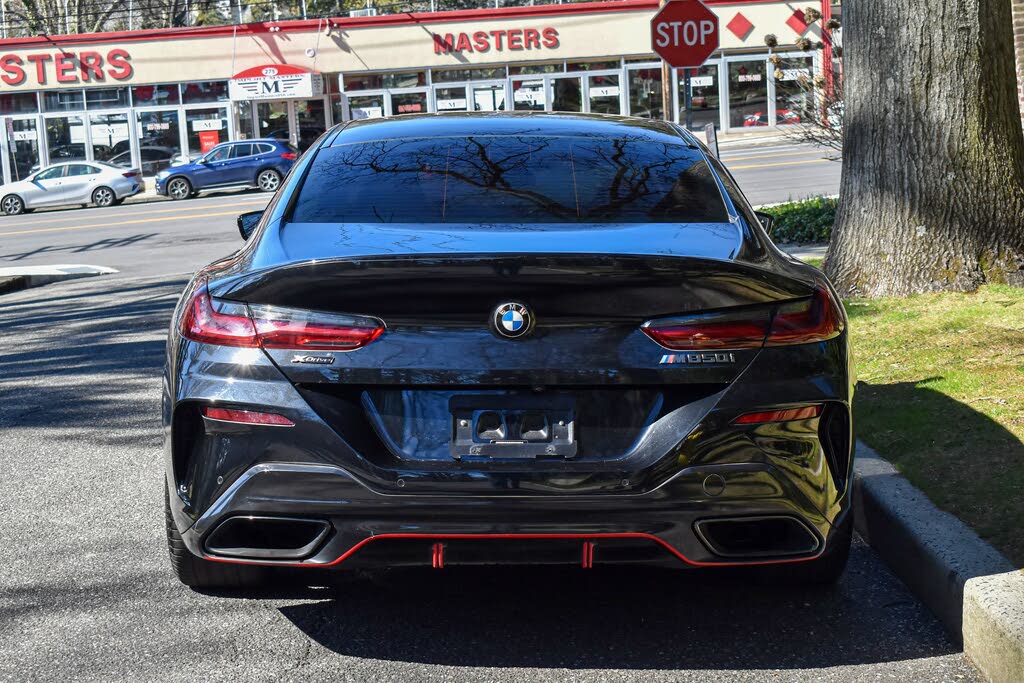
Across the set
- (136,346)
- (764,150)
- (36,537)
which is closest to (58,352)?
(136,346)

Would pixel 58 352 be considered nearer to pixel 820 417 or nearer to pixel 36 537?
pixel 36 537

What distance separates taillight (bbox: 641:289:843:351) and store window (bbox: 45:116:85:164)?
139ft

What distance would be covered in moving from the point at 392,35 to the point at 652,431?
135 ft

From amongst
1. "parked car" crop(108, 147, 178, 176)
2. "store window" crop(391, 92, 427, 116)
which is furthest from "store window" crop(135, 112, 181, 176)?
"store window" crop(391, 92, 427, 116)

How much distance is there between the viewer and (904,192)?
28.4ft

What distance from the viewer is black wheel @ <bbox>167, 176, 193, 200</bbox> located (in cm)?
3397

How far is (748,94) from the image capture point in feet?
141

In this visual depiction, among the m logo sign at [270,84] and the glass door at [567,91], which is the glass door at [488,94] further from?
the m logo sign at [270,84]

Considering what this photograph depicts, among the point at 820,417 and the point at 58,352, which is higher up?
the point at 820,417

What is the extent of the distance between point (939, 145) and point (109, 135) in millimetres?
38171

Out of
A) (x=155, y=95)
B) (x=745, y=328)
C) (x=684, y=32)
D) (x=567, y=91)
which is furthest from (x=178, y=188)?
(x=745, y=328)

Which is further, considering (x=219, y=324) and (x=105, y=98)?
(x=105, y=98)

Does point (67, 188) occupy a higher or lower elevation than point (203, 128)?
lower

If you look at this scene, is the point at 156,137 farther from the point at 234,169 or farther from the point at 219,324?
the point at 219,324
